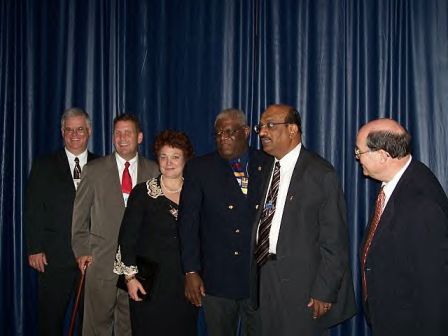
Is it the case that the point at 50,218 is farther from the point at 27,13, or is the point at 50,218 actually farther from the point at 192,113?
the point at 27,13

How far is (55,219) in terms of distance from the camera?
3514 millimetres

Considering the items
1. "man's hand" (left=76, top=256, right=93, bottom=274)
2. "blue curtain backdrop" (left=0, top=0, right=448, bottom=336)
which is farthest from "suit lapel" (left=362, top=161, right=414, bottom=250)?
"man's hand" (left=76, top=256, right=93, bottom=274)

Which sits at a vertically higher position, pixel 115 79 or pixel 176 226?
pixel 115 79

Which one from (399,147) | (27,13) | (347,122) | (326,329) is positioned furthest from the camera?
(27,13)

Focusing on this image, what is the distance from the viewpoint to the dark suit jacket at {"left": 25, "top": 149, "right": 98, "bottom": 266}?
3510mm

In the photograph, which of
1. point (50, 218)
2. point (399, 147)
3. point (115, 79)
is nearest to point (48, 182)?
point (50, 218)

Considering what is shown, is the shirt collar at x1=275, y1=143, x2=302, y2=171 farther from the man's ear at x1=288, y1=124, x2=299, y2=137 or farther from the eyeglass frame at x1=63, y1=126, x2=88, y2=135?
the eyeglass frame at x1=63, y1=126, x2=88, y2=135

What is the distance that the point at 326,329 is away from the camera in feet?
8.63

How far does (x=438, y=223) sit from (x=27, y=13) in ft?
12.2

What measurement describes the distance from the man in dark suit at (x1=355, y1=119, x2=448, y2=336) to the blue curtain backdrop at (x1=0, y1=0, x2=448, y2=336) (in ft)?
4.16

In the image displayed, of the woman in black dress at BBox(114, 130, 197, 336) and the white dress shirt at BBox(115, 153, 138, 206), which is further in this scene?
the white dress shirt at BBox(115, 153, 138, 206)

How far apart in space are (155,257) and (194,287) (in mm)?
311

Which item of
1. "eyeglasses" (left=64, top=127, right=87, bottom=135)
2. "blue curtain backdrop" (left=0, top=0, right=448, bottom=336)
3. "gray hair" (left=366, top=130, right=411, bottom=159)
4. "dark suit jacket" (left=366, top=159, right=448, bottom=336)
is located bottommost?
"dark suit jacket" (left=366, top=159, right=448, bottom=336)

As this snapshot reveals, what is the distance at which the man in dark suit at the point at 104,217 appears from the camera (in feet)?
10.6
